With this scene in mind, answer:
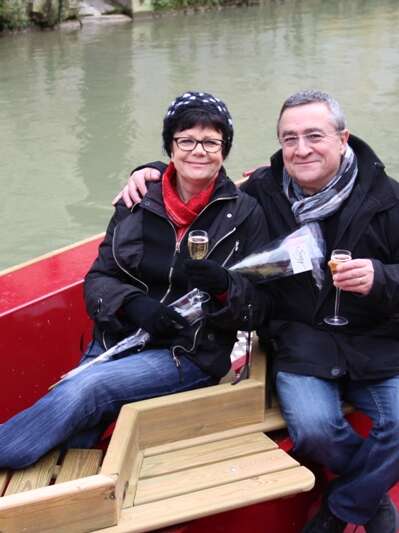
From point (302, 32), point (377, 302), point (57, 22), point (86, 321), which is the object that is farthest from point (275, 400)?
point (57, 22)

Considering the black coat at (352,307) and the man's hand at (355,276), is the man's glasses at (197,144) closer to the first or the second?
the black coat at (352,307)

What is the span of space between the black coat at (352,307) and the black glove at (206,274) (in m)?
0.25

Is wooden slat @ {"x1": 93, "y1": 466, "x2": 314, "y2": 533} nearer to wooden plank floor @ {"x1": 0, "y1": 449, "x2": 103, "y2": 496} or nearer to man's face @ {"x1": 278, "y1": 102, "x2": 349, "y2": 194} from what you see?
wooden plank floor @ {"x1": 0, "y1": 449, "x2": 103, "y2": 496}

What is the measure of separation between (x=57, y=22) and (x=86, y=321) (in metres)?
17.9

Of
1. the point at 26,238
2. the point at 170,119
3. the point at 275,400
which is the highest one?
the point at 170,119

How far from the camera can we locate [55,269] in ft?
9.65

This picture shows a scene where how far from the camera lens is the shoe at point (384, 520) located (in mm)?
2293

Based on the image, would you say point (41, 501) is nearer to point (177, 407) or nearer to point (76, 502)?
point (76, 502)

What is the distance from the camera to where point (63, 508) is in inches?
71.9

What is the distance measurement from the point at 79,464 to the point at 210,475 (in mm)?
352

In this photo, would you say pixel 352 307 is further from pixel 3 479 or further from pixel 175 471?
pixel 3 479

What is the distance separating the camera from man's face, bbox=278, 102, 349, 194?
2.30 metres

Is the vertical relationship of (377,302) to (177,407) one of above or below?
above

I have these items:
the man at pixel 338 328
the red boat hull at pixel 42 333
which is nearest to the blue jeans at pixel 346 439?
the man at pixel 338 328
